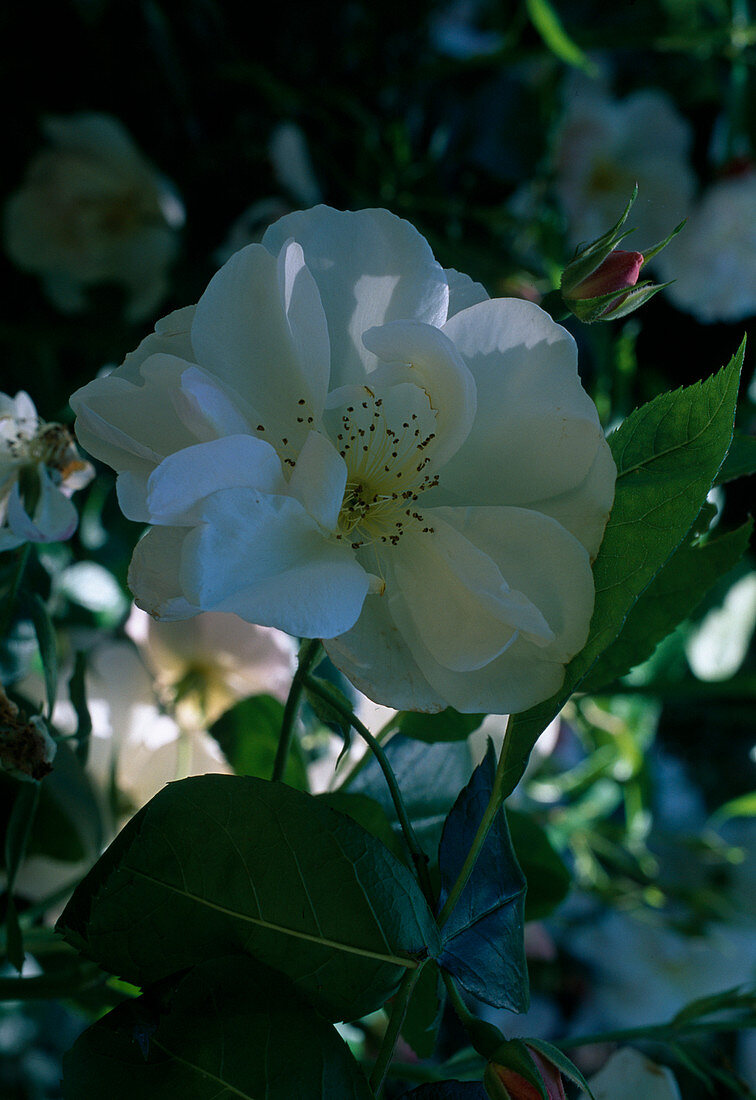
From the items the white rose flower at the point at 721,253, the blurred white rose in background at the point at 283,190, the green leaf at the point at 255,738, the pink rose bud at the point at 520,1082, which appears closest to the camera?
the pink rose bud at the point at 520,1082

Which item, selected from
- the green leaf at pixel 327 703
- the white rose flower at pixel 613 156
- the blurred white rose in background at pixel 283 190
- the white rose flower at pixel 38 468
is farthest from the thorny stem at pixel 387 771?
the white rose flower at pixel 613 156

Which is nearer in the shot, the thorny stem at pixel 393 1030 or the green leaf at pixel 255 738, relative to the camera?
the thorny stem at pixel 393 1030

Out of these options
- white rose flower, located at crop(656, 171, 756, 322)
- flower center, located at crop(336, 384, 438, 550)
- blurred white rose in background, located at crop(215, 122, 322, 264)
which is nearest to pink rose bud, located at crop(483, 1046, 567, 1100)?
flower center, located at crop(336, 384, 438, 550)

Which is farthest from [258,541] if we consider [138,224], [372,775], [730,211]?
[730,211]

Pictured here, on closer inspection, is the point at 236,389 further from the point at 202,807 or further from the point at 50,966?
the point at 50,966

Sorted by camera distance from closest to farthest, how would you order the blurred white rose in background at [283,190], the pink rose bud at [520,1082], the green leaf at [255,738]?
the pink rose bud at [520,1082] → the green leaf at [255,738] → the blurred white rose in background at [283,190]

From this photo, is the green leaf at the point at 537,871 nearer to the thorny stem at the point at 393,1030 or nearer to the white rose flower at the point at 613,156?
the thorny stem at the point at 393,1030

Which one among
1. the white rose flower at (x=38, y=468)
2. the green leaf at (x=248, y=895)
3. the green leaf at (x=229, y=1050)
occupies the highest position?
the white rose flower at (x=38, y=468)
